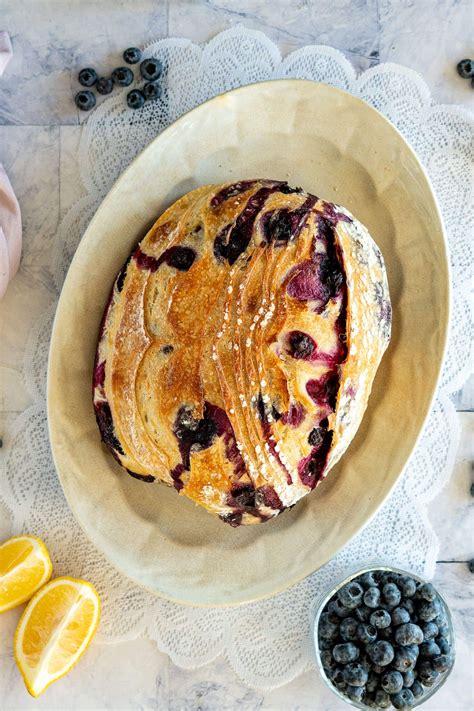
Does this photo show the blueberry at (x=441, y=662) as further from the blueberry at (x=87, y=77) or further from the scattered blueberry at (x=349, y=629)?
the blueberry at (x=87, y=77)

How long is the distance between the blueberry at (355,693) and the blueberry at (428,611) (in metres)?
0.24

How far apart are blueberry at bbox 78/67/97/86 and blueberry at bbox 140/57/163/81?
0.42 ft

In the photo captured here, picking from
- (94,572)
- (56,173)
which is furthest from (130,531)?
(56,173)

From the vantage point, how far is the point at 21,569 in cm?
192

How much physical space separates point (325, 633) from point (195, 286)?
992 mm

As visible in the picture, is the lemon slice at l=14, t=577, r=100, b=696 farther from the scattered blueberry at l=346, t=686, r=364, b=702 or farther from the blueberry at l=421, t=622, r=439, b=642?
the blueberry at l=421, t=622, r=439, b=642

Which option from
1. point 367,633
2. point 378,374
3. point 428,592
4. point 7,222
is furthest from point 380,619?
point 7,222

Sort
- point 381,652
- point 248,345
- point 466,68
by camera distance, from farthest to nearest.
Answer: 1. point 466,68
2. point 381,652
3. point 248,345

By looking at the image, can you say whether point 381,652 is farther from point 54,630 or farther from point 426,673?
point 54,630

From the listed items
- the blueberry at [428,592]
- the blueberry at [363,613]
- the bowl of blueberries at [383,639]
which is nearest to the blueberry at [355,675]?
the bowl of blueberries at [383,639]

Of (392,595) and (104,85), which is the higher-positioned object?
(104,85)

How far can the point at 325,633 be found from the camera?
1.92 metres

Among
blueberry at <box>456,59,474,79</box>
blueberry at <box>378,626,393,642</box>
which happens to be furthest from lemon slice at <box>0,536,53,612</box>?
blueberry at <box>456,59,474,79</box>

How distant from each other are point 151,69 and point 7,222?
55 centimetres
